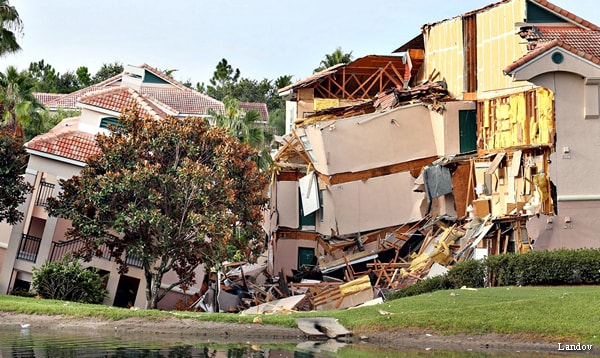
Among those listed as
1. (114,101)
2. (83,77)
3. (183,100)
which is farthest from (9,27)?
(83,77)

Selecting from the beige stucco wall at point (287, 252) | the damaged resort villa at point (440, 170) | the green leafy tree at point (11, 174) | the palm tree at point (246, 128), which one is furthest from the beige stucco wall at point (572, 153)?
the green leafy tree at point (11, 174)

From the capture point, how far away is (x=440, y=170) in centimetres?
3806

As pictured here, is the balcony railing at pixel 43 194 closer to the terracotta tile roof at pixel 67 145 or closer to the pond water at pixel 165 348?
the terracotta tile roof at pixel 67 145

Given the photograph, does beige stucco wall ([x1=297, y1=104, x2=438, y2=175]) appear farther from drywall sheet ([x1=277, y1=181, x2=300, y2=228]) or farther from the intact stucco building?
the intact stucco building

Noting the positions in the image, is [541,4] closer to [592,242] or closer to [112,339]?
[592,242]

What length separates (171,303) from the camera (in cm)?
3784

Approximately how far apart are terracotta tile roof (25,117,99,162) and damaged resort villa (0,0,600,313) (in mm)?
332

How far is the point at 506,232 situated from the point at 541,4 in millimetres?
8796

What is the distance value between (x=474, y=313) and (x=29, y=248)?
19.6 metres

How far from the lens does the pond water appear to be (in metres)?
20.8

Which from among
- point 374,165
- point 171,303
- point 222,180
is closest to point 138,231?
point 222,180

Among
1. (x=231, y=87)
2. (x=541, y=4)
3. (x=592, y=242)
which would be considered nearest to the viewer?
(x=592, y=242)

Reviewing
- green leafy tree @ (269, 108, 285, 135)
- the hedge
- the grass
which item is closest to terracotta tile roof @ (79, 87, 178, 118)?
the grass

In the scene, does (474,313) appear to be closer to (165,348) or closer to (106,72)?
(165,348)
